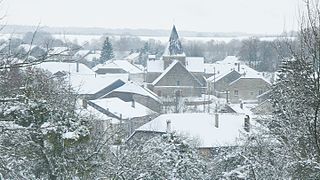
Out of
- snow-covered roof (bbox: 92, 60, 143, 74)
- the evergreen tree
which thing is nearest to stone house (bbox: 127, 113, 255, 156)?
snow-covered roof (bbox: 92, 60, 143, 74)

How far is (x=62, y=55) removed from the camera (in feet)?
14.8

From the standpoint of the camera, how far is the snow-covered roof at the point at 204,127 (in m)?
27.4

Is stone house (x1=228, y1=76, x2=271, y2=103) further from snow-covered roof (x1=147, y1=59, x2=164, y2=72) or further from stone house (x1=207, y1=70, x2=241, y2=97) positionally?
snow-covered roof (x1=147, y1=59, x2=164, y2=72)

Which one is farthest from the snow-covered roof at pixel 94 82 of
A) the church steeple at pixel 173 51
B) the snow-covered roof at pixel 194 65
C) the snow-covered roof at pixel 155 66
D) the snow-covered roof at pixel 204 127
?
the snow-covered roof at pixel 204 127

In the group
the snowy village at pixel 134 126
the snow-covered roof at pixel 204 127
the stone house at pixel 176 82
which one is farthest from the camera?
the stone house at pixel 176 82

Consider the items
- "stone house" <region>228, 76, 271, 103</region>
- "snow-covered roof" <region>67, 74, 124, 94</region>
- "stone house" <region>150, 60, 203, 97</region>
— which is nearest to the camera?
"snow-covered roof" <region>67, 74, 124, 94</region>

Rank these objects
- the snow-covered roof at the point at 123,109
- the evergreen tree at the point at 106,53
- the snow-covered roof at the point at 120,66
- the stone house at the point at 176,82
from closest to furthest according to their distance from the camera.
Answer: the snow-covered roof at the point at 123,109 → the stone house at the point at 176,82 → the snow-covered roof at the point at 120,66 → the evergreen tree at the point at 106,53

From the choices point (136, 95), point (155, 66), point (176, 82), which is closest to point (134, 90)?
point (136, 95)

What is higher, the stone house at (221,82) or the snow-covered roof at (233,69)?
the snow-covered roof at (233,69)

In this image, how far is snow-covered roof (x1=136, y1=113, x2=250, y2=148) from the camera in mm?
27375

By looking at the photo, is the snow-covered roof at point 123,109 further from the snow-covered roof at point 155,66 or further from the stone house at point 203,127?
the snow-covered roof at point 155,66

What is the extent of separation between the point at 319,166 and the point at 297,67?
1.21 metres

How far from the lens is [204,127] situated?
95.3ft

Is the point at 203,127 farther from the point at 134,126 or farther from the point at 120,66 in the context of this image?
the point at 120,66
